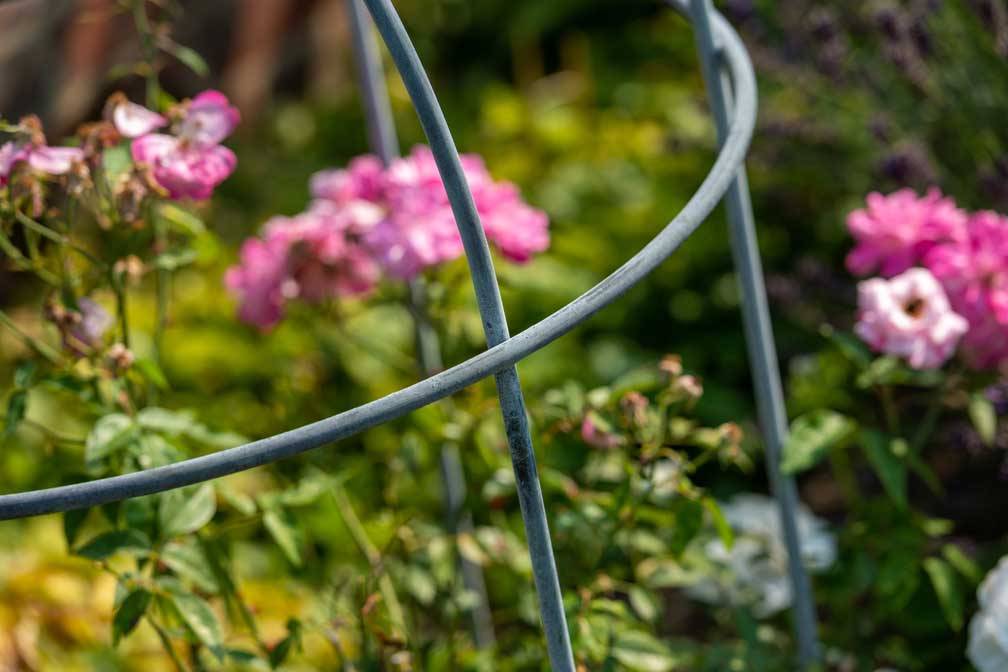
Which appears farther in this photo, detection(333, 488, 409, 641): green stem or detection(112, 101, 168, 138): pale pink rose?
detection(333, 488, 409, 641): green stem

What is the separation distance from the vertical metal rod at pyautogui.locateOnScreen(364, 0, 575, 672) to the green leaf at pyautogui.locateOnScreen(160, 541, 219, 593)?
1.27 feet

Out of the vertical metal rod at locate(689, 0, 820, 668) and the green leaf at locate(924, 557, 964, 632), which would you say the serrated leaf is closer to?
the vertical metal rod at locate(689, 0, 820, 668)

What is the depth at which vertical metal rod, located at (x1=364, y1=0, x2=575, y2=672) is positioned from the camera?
0.77 m

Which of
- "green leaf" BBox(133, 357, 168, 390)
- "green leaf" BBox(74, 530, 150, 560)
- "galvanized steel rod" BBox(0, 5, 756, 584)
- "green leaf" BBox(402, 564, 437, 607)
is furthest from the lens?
"green leaf" BBox(402, 564, 437, 607)

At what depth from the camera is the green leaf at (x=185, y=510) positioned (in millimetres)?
1030

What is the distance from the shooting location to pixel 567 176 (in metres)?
2.59

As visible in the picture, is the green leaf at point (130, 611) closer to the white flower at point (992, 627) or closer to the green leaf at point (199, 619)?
the green leaf at point (199, 619)

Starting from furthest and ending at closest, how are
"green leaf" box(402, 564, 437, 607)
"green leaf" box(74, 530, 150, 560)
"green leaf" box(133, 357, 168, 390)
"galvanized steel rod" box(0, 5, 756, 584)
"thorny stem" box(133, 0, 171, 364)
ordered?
"green leaf" box(402, 564, 437, 607), "thorny stem" box(133, 0, 171, 364), "green leaf" box(133, 357, 168, 390), "green leaf" box(74, 530, 150, 560), "galvanized steel rod" box(0, 5, 756, 584)

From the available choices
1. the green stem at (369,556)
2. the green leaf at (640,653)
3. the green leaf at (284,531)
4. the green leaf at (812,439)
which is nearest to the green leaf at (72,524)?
the green leaf at (284,531)

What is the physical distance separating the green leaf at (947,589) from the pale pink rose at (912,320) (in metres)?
0.24

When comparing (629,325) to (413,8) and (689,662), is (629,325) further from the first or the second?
(413,8)

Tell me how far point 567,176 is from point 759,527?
123 cm

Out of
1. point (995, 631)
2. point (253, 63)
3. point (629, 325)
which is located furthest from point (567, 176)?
point (995, 631)

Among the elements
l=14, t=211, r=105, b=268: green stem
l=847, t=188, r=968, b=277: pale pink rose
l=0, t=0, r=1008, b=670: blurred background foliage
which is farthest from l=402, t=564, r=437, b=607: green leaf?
l=847, t=188, r=968, b=277: pale pink rose
